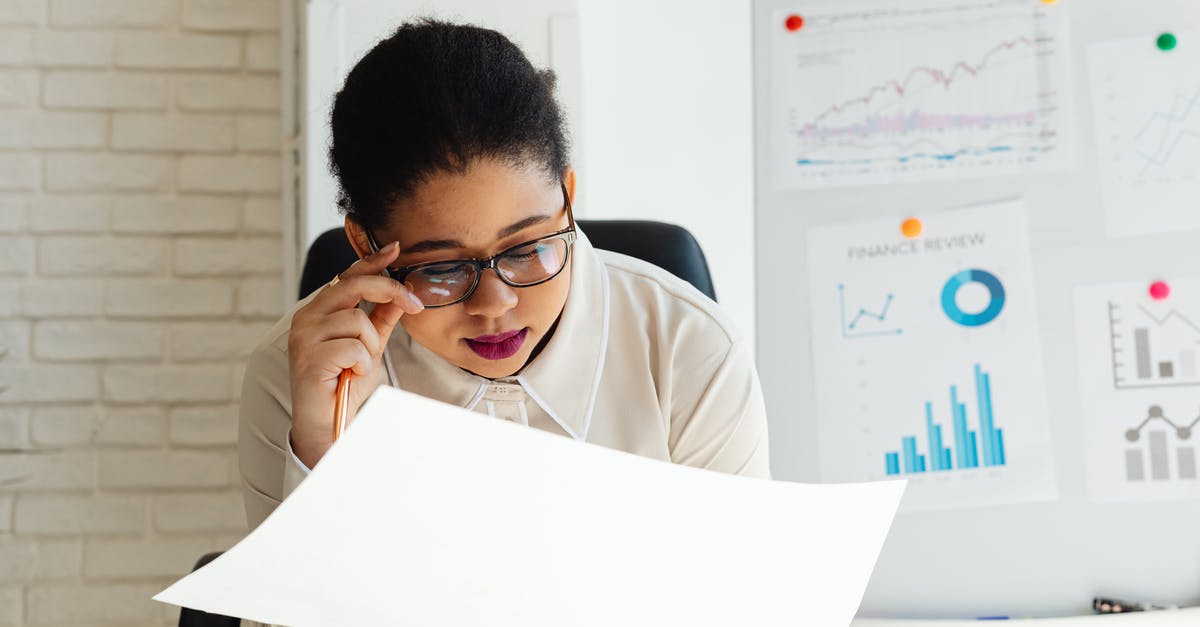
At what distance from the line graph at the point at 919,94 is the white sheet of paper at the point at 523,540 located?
115 cm

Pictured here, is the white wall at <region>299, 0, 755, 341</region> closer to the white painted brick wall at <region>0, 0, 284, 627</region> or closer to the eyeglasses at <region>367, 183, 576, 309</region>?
the white painted brick wall at <region>0, 0, 284, 627</region>

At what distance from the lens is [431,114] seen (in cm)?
84

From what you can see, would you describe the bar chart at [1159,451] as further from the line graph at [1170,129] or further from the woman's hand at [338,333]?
the woman's hand at [338,333]

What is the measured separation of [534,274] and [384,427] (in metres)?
0.40

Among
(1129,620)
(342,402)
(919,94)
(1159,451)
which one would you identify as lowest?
(1129,620)

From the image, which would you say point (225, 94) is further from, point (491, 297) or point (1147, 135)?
point (1147, 135)

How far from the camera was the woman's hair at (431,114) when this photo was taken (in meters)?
0.84

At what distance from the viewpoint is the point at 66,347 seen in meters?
1.99

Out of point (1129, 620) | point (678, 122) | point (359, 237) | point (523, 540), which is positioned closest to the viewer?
point (523, 540)

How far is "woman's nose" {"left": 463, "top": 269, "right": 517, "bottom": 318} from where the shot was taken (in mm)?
825

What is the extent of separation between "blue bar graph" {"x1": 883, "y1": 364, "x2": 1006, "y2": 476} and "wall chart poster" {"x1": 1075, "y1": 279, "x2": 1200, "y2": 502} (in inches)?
5.2

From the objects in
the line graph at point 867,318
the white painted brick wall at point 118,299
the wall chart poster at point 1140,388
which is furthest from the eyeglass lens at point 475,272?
the white painted brick wall at point 118,299

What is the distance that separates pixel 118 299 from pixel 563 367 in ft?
4.36

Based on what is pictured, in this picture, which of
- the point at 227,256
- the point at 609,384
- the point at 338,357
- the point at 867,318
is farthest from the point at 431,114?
the point at 227,256
